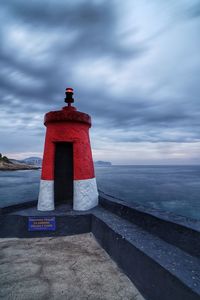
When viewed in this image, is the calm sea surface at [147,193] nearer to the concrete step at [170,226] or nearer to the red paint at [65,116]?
the concrete step at [170,226]

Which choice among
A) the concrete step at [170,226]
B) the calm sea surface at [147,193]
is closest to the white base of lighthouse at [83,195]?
the concrete step at [170,226]

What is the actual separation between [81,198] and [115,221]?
63.4 inches

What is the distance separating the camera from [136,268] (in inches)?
127

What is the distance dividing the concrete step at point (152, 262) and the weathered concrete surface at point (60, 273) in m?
0.21

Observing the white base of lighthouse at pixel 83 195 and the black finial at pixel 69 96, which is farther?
the black finial at pixel 69 96

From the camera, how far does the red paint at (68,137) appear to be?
20.6ft

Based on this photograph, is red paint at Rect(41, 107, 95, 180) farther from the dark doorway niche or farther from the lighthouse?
the dark doorway niche

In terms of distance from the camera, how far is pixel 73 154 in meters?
6.45

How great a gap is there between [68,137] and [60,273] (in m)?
3.85

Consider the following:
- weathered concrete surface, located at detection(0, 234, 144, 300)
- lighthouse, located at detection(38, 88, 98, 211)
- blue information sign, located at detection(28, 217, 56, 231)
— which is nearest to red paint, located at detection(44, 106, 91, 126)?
lighthouse, located at detection(38, 88, 98, 211)

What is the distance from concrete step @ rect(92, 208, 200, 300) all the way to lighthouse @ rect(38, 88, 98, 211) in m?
1.82

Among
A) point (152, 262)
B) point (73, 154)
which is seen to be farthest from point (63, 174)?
point (152, 262)

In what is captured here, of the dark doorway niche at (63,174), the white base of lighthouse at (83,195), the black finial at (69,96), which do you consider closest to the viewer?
the white base of lighthouse at (83,195)

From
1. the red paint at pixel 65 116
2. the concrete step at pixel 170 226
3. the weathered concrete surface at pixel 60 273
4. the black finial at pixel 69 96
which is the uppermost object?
the black finial at pixel 69 96
